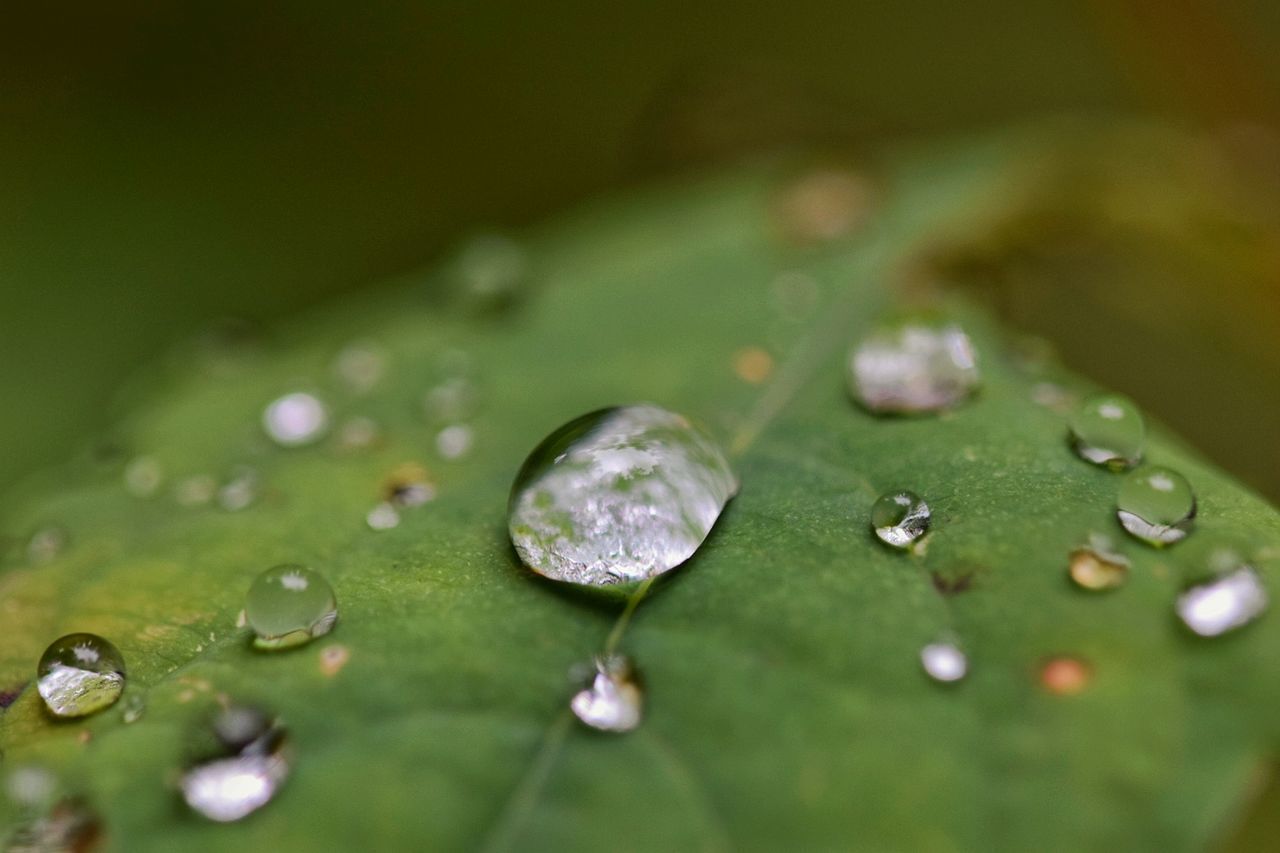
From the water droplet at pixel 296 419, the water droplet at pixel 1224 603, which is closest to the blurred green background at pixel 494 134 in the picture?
the water droplet at pixel 1224 603

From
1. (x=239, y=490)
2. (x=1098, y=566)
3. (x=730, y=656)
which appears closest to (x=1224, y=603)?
(x=1098, y=566)

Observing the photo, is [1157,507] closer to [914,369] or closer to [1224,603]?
[1224,603]

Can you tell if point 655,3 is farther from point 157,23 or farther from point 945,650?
point 945,650

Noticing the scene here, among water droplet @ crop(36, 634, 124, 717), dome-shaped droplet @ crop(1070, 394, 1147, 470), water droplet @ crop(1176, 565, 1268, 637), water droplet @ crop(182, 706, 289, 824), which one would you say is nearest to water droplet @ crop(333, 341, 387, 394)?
water droplet @ crop(36, 634, 124, 717)

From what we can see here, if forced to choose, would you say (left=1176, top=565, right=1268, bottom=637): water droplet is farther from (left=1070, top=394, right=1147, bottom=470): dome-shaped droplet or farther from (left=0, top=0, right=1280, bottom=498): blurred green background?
(left=0, top=0, right=1280, bottom=498): blurred green background

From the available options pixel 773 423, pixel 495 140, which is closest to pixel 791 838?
pixel 773 423

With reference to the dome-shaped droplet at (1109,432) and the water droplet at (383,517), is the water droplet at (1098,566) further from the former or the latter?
the water droplet at (383,517)
